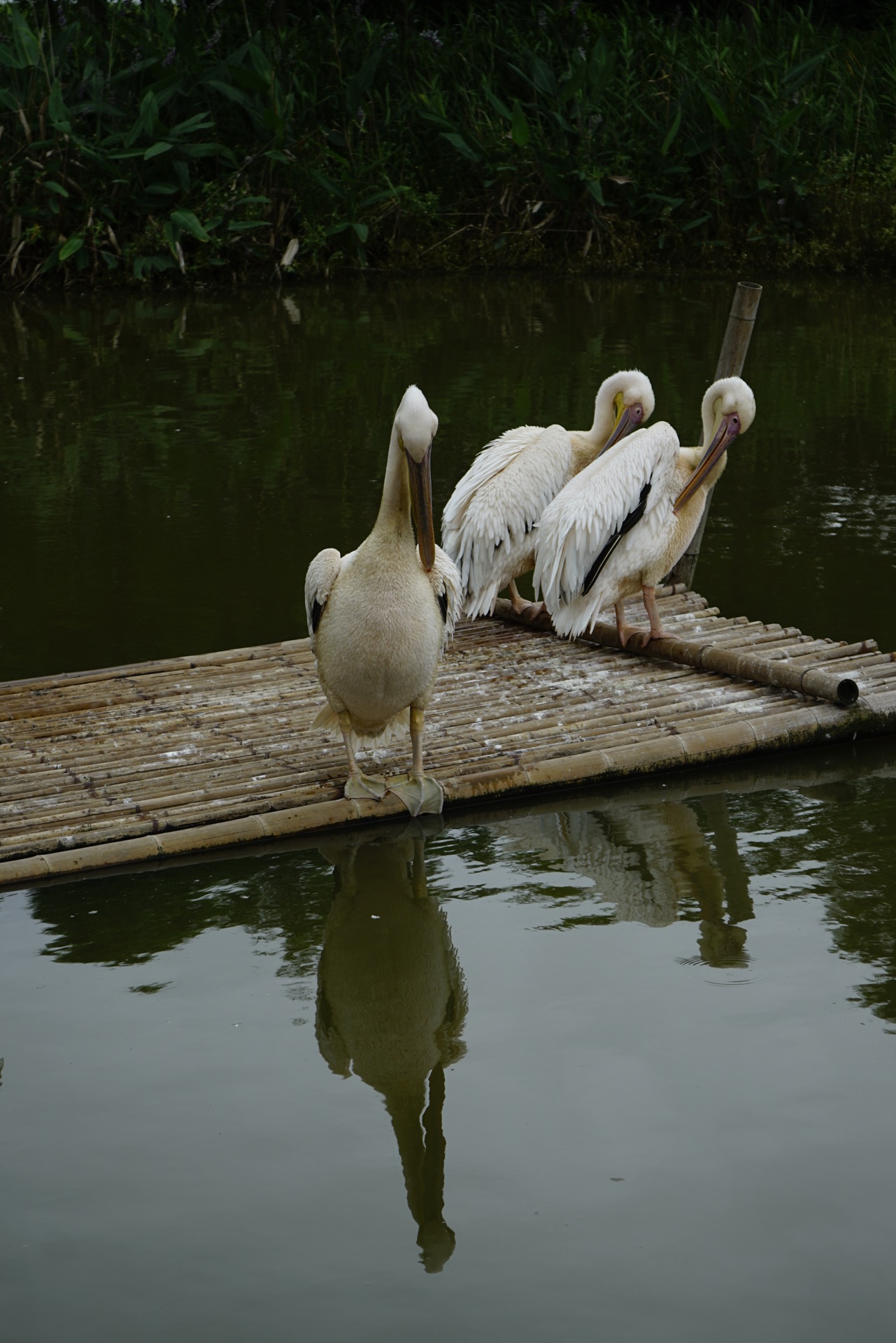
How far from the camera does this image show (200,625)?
5773mm

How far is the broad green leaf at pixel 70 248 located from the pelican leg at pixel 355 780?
366 inches

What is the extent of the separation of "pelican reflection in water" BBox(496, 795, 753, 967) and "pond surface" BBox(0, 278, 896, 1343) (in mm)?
11

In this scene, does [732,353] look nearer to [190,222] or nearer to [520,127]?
[190,222]

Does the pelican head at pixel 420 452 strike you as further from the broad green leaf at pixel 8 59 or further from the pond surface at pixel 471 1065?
the broad green leaf at pixel 8 59

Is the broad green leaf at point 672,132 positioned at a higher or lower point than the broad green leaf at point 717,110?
lower

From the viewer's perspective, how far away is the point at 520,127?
1282 centimetres

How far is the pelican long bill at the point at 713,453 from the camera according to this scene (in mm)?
5121

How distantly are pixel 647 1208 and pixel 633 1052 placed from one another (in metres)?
0.48

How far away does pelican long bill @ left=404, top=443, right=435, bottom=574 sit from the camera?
366 centimetres

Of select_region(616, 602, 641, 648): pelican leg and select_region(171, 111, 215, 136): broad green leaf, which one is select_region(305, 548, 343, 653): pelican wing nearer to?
select_region(616, 602, 641, 648): pelican leg

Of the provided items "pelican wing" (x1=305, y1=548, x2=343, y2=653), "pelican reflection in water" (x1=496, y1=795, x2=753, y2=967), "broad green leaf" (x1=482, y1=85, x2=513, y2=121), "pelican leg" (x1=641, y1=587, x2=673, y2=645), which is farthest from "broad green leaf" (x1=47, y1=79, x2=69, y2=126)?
"pelican reflection in water" (x1=496, y1=795, x2=753, y2=967)

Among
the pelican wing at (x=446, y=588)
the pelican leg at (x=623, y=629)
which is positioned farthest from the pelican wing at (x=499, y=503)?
the pelican wing at (x=446, y=588)

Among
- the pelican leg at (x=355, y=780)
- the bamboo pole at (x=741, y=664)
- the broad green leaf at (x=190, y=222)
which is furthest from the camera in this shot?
the broad green leaf at (x=190, y=222)

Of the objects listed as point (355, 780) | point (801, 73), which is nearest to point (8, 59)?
point (801, 73)
